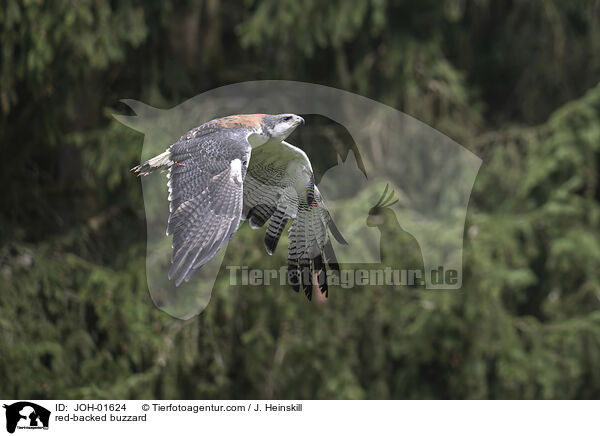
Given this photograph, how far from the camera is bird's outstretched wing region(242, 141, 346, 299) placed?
5.41ft

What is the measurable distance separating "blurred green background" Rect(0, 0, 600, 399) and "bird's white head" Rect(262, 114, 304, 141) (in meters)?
2.82

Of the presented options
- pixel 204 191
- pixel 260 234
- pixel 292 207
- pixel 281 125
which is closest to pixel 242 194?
pixel 204 191

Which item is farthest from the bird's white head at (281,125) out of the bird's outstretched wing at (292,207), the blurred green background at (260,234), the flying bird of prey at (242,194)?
the blurred green background at (260,234)

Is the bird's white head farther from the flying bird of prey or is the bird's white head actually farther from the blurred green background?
the blurred green background

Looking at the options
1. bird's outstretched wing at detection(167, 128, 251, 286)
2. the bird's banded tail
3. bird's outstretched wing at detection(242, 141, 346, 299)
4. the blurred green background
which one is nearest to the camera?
bird's outstretched wing at detection(167, 128, 251, 286)

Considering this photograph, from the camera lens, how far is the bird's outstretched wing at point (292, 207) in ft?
5.41

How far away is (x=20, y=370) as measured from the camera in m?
4.27

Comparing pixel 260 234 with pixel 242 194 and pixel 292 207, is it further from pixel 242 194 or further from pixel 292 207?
pixel 242 194

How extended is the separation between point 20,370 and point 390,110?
301 cm

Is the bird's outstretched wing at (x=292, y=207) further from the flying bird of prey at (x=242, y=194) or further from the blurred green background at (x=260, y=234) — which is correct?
the blurred green background at (x=260, y=234)

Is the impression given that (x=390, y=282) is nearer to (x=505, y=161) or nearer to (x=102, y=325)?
(x=505, y=161)

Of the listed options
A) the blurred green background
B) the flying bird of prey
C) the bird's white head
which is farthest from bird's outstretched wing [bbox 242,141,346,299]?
the blurred green background
